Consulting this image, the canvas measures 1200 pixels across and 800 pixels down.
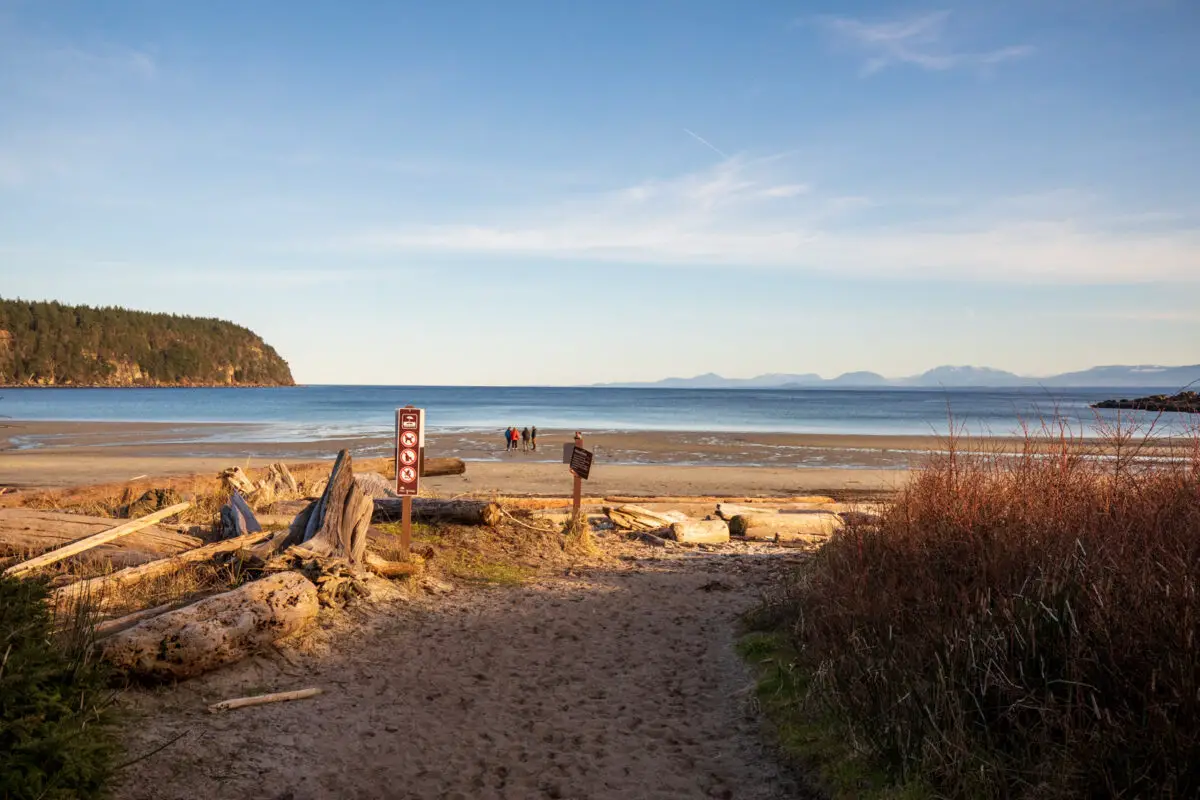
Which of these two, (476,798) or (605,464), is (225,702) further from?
(605,464)

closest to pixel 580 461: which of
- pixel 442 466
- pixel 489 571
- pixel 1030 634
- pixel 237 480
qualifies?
pixel 489 571

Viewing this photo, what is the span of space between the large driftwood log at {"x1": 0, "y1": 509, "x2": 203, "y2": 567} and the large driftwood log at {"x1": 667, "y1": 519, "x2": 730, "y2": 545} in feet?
26.5

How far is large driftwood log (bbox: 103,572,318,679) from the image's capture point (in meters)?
6.52

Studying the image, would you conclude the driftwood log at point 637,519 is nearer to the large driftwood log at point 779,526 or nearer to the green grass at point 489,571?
the large driftwood log at point 779,526

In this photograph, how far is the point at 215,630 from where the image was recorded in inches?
276

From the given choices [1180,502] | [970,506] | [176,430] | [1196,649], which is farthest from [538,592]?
[176,430]

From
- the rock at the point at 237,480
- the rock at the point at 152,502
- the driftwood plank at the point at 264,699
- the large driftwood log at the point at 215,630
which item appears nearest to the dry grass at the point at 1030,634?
the driftwood plank at the point at 264,699

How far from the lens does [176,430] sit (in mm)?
52125

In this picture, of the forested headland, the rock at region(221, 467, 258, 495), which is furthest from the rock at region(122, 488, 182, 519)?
the forested headland

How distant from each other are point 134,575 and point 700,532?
9.45 meters

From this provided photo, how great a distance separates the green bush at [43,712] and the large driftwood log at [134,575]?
1846 mm

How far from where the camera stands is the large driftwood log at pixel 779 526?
15922 millimetres

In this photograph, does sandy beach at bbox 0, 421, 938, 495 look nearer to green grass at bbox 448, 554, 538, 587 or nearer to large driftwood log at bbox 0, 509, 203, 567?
green grass at bbox 448, 554, 538, 587

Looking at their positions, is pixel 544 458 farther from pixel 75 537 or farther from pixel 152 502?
pixel 75 537
